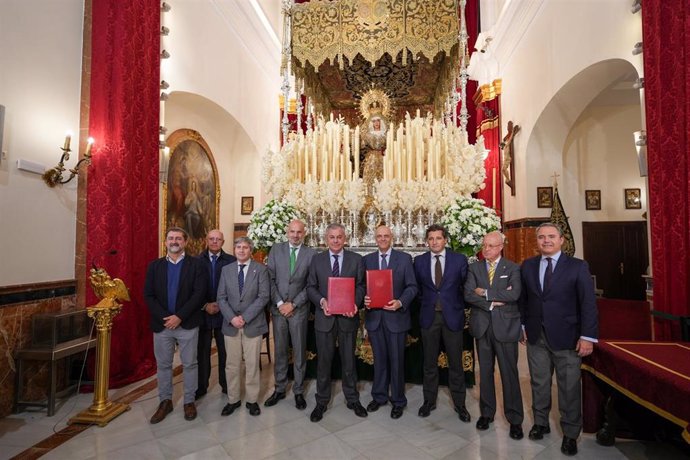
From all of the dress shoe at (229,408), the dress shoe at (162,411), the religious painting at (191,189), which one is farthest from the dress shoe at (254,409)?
the religious painting at (191,189)

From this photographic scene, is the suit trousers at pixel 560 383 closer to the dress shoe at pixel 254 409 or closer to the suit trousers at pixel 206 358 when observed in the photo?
the dress shoe at pixel 254 409

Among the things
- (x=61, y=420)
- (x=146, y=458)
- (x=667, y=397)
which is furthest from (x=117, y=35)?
(x=667, y=397)

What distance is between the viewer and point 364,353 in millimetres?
4516

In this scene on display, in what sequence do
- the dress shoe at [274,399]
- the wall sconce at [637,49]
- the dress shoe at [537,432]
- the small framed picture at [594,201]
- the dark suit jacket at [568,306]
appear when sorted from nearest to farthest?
the dark suit jacket at [568,306]
the dress shoe at [537,432]
the dress shoe at [274,399]
the wall sconce at [637,49]
the small framed picture at [594,201]

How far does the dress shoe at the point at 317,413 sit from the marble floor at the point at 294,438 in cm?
5

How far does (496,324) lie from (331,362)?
5.11 ft

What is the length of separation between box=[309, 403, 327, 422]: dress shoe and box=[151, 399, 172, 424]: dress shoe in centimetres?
135

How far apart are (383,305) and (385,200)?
1.57 metres

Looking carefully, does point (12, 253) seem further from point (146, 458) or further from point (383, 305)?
point (383, 305)

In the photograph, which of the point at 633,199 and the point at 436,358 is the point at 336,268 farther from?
the point at 633,199

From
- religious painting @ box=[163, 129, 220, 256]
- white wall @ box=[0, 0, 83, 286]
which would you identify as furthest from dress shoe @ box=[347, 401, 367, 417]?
religious painting @ box=[163, 129, 220, 256]

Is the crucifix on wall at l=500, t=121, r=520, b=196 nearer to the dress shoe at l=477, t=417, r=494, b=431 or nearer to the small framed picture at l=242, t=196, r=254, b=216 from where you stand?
the small framed picture at l=242, t=196, r=254, b=216

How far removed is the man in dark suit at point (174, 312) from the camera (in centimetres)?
363

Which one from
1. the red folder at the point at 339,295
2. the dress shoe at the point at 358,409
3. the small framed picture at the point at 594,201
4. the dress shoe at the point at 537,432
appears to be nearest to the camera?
the dress shoe at the point at 537,432
